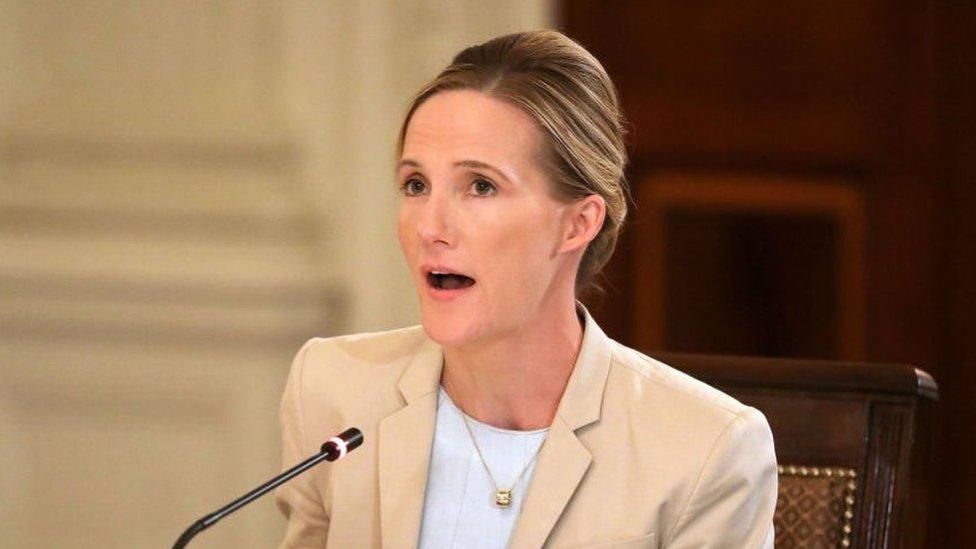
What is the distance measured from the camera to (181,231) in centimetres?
350

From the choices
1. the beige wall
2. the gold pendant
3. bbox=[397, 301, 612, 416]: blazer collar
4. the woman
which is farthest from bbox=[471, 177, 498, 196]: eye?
the beige wall

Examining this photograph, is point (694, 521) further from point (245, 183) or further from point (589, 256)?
point (245, 183)

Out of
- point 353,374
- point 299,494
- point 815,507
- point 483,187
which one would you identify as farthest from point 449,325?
point 815,507

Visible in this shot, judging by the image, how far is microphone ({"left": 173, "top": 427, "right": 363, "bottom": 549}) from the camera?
1.52 metres

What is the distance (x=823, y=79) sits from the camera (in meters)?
3.49

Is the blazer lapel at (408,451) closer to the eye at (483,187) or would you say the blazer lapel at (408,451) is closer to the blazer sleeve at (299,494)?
the blazer sleeve at (299,494)

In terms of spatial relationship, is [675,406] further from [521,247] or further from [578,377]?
[521,247]

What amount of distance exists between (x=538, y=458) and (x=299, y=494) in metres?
0.34

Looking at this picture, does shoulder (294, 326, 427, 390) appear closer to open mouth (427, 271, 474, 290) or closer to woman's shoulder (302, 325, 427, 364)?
woman's shoulder (302, 325, 427, 364)

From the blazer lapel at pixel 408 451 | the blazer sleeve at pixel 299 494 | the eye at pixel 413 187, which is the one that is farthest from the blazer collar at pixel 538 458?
the eye at pixel 413 187

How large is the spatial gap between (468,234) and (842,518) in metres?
0.63

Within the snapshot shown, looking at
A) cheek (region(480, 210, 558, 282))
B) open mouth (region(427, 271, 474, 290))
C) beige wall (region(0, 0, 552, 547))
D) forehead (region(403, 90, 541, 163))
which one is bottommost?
beige wall (region(0, 0, 552, 547))

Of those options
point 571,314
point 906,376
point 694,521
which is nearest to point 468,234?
point 571,314

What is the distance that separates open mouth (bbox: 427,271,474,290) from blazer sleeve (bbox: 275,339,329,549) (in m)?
0.31
